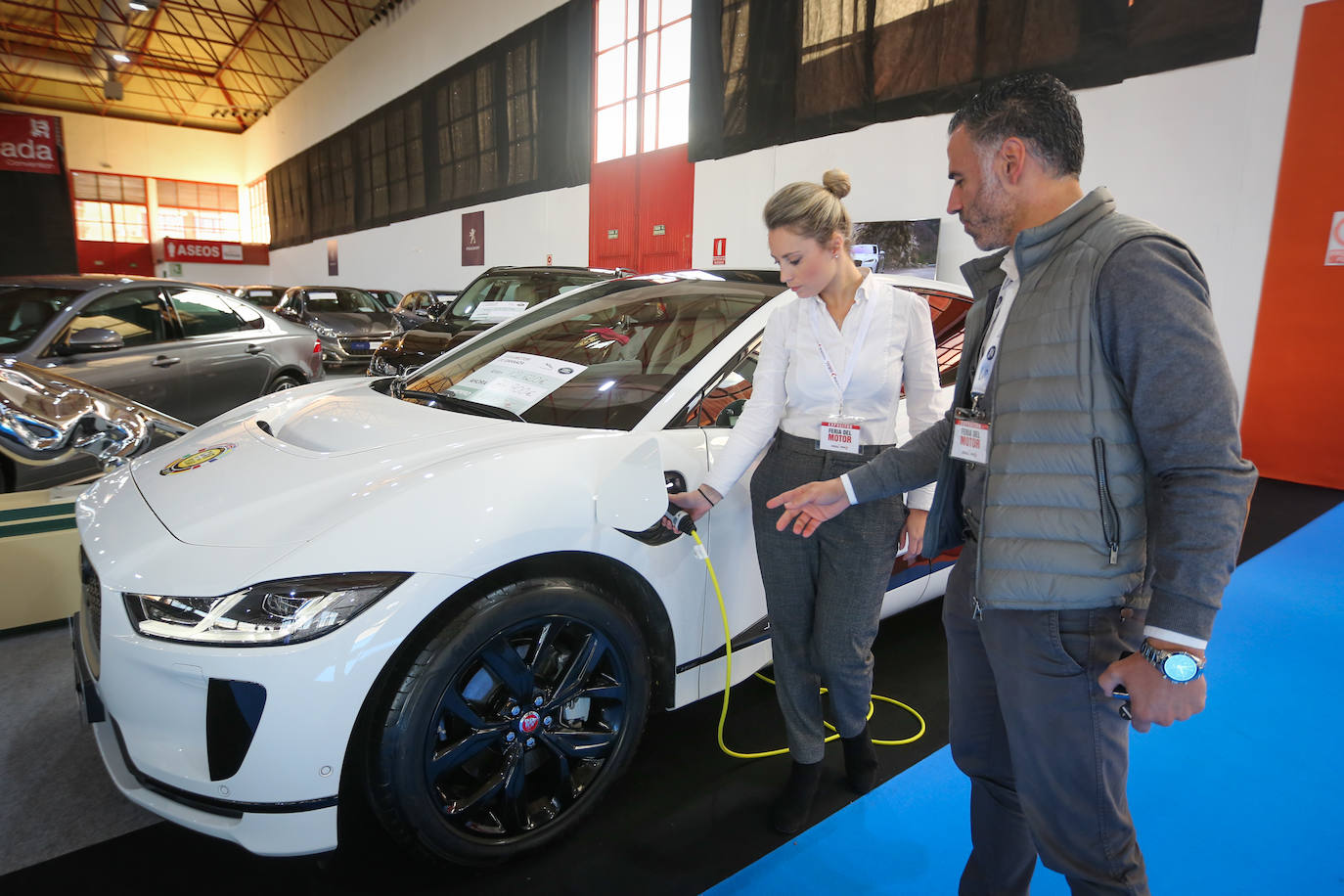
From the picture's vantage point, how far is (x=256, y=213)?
27.8 metres

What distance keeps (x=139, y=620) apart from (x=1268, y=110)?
6.64 m

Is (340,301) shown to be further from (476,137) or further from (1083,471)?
(1083,471)

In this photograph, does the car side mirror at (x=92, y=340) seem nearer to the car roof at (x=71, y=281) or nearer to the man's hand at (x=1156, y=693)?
the car roof at (x=71, y=281)

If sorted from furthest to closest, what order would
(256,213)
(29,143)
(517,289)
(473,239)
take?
(256,213) < (29,143) < (473,239) < (517,289)

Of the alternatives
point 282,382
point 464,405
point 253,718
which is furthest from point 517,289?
point 253,718

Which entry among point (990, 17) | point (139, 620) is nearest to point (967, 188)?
point (139, 620)

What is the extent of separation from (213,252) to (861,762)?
29.7m

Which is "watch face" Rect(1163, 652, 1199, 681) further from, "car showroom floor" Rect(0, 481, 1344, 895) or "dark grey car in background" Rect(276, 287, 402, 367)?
"dark grey car in background" Rect(276, 287, 402, 367)

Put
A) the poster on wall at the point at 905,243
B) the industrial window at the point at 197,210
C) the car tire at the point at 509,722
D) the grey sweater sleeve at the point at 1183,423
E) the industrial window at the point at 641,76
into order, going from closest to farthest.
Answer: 1. the grey sweater sleeve at the point at 1183,423
2. the car tire at the point at 509,722
3. the poster on wall at the point at 905,243
4. the industrial window at the point at 641,76
5. the industrial window at the point at 197,210

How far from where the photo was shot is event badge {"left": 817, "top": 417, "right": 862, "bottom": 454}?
1.56 meters

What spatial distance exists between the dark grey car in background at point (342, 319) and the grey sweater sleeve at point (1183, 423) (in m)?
9.58

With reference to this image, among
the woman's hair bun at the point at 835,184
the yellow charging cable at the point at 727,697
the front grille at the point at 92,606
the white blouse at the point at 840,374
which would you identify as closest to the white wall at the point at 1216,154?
the yellow charging cable at the point at 727,697

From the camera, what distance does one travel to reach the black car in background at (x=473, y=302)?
5871 millimetres

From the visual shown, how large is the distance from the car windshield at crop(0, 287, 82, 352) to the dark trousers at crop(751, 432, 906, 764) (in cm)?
435
